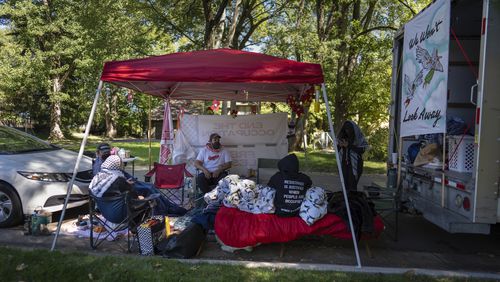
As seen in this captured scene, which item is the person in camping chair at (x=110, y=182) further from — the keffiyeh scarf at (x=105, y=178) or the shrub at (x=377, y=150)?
the shrub at (x=377, y=150)

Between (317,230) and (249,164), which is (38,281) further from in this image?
(249,164)

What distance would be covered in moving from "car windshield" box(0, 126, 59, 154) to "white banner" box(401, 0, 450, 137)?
5842mm

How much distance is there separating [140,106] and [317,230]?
132 ft

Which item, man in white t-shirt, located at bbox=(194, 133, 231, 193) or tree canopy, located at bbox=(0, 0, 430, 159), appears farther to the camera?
tree canopy, located at bbox=(0, 0, 430, 159)

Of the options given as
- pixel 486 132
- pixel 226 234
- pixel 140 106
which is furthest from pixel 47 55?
pixel 486 132

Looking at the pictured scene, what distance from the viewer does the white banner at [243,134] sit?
8.95 m

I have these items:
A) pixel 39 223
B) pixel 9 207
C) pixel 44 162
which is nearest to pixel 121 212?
pixel 39 223

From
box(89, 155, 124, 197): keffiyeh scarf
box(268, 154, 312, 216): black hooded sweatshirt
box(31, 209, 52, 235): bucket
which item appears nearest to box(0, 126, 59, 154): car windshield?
box(31, 209, 52, 235): bucket

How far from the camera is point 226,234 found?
15.4 feet

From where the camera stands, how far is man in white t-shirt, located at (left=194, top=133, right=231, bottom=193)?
7301 mm

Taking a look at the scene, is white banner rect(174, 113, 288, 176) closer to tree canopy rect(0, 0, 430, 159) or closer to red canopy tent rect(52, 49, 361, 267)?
tree canopy rect(0, 0, 430, 159)

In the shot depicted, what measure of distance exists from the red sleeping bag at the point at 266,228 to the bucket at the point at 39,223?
232 centimetres

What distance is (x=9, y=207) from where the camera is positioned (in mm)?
5605

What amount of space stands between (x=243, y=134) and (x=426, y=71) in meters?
4.70
